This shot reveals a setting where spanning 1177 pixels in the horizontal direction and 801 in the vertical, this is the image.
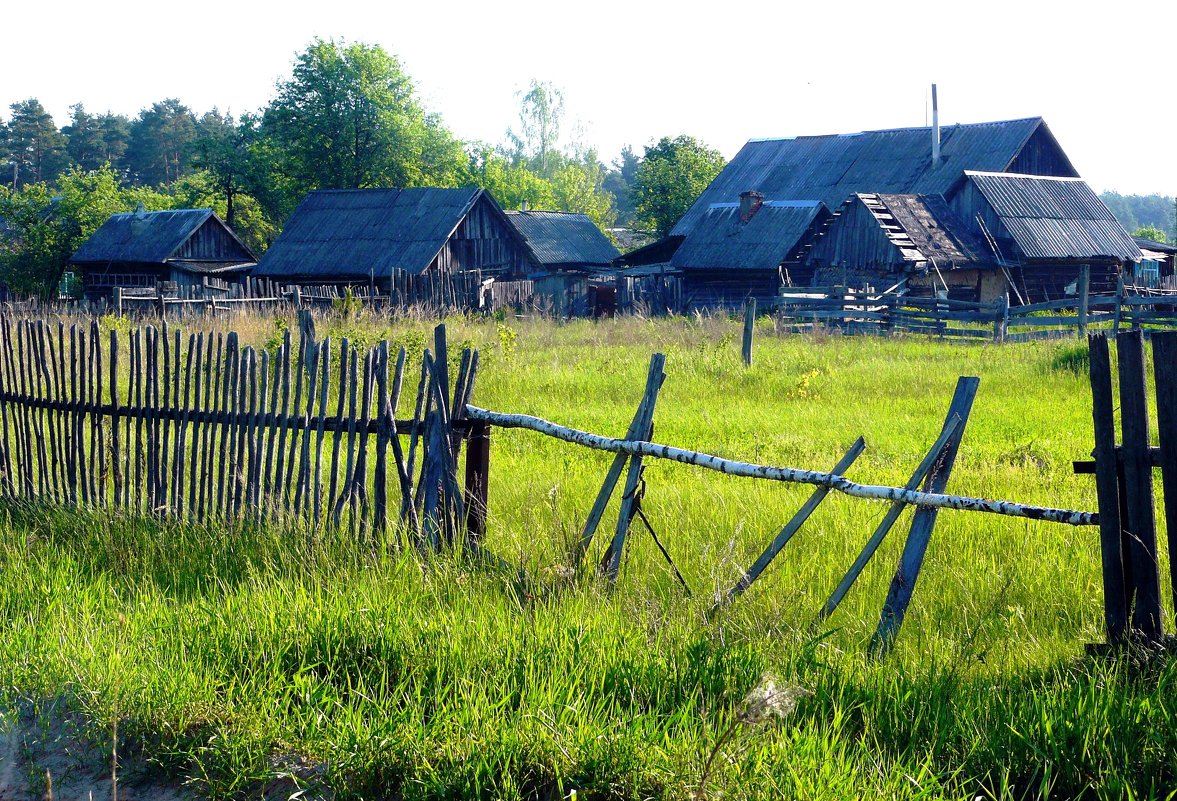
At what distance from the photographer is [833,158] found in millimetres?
42250

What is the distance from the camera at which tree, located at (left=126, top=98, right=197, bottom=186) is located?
8981 centimetres

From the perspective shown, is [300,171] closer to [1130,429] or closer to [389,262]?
[389,262]

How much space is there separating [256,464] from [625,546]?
2447 millimetres

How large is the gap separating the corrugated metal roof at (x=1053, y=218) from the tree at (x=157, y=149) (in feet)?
238

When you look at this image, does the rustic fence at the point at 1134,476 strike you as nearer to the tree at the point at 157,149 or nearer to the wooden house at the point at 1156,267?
the wooden house at the point at 1156,267

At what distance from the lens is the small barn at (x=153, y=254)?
141 ft

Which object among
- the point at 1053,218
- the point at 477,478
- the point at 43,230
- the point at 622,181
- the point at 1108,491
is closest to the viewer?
the point at 1108,491

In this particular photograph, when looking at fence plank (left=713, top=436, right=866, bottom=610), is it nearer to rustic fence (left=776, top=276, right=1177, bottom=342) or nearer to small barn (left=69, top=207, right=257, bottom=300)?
→ rustic fence (left=776, top=276, right=1177, bottom=342)

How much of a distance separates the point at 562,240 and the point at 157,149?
60.1 m

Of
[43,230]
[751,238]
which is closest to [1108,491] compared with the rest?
[751,238]

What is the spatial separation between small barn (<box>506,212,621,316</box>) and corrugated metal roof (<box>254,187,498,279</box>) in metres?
3.65

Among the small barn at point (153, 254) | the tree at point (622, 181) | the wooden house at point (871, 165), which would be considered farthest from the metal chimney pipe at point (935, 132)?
the tree at point (622, 181)

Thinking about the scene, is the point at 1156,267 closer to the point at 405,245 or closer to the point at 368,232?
the point at 405,245

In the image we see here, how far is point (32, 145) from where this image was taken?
84.4 meters
